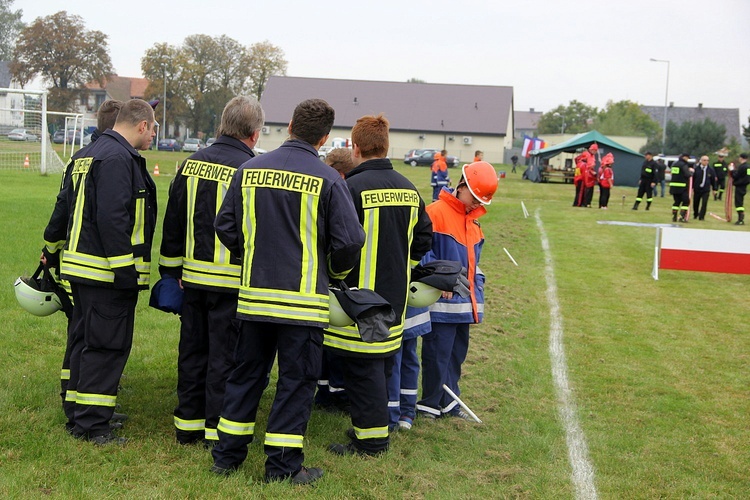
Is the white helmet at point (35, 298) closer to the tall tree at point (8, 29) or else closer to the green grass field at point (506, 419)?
the green grass field at point (506, 419)

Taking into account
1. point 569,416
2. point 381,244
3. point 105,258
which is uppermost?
point 381,244

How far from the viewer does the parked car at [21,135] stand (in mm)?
29297

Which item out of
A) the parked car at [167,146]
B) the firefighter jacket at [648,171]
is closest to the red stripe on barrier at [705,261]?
the firefighter jacket at [648,171]

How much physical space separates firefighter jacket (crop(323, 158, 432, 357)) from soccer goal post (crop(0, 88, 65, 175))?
2517cm

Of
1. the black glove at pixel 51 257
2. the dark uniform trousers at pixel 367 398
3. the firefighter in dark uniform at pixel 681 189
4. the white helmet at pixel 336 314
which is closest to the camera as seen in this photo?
the white helmet at pixel 336 314

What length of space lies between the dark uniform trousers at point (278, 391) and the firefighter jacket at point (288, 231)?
0.47ft

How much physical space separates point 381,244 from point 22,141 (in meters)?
28.3

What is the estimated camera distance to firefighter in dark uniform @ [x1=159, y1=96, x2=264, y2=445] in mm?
4898

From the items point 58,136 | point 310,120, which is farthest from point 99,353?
point 58,136

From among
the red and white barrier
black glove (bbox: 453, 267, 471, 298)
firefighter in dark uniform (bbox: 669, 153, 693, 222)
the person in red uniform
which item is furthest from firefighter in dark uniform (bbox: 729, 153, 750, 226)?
black glove (bbox: 453, 267, 471, 298)

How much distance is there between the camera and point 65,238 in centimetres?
536

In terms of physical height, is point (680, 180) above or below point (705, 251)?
above

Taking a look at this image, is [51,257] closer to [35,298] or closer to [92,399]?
[35,298]

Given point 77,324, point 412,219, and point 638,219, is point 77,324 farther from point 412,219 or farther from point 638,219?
point 638,219
